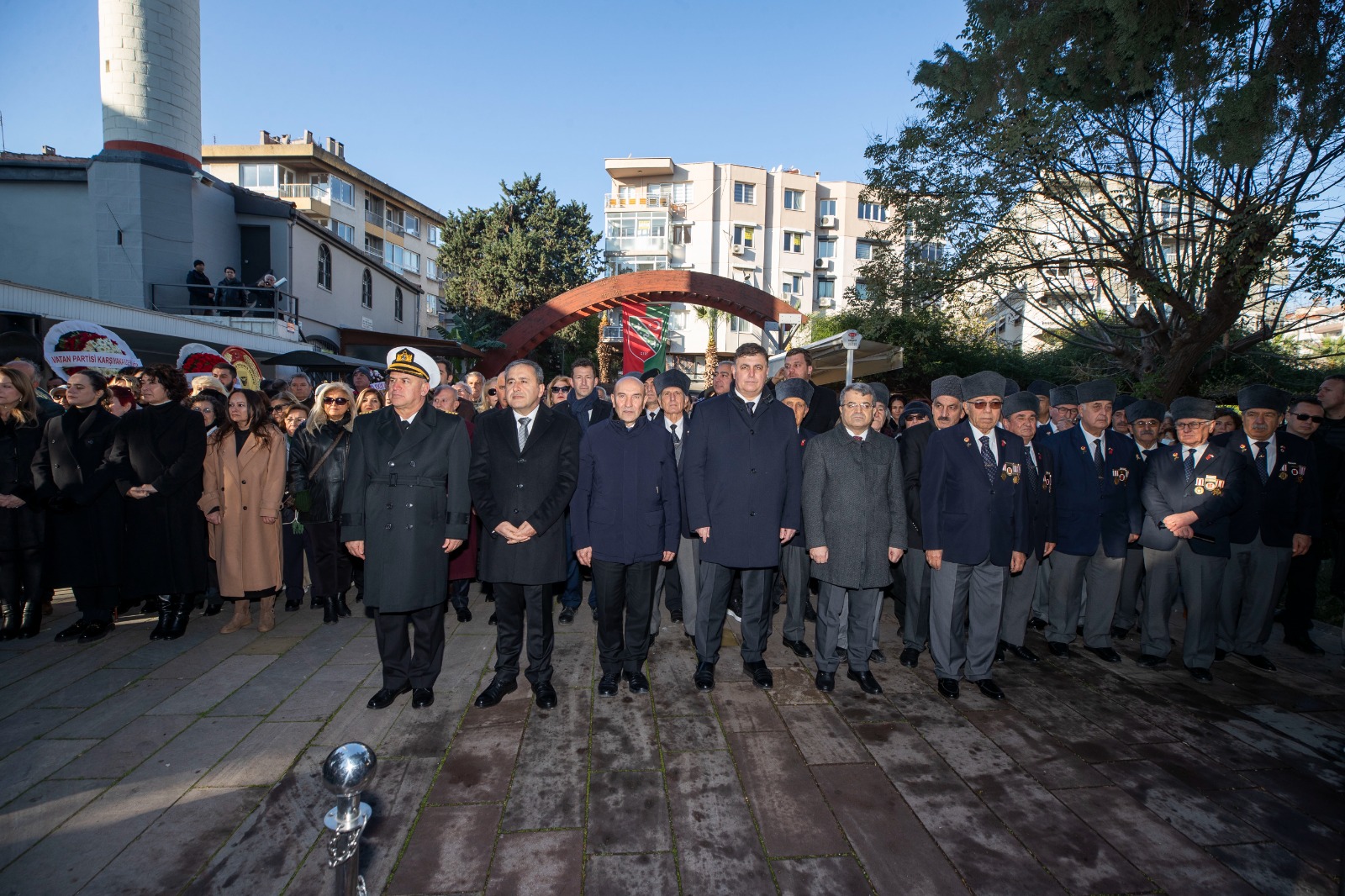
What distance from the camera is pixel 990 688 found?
4402mm

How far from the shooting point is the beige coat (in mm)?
5375

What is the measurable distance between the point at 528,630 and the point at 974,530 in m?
2.95

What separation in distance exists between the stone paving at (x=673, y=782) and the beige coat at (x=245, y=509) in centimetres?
66

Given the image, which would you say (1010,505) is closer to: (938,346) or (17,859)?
(17,859)

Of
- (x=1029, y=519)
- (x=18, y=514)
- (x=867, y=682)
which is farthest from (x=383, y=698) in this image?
(x=1029, y=519)

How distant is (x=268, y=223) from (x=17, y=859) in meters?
22.2

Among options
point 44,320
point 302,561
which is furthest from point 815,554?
point 44,320

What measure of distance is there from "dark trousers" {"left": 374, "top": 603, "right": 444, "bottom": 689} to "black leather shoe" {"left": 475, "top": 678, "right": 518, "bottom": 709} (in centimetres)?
34

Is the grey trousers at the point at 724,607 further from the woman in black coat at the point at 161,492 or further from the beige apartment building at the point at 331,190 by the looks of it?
the beige apartment building at the point at 331,190

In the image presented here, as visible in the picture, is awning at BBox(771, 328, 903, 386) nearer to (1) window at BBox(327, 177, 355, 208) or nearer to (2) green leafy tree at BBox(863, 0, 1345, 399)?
(2) green leafy tree at BBox(863, 0, 1345, 399)

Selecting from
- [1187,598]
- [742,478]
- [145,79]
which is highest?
[145,79]

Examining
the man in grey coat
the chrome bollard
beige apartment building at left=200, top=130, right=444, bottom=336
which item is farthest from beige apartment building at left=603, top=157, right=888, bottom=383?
the chrome bollard

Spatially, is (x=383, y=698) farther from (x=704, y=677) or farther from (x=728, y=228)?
(x=728, y=228)

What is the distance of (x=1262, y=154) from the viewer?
324 inches
